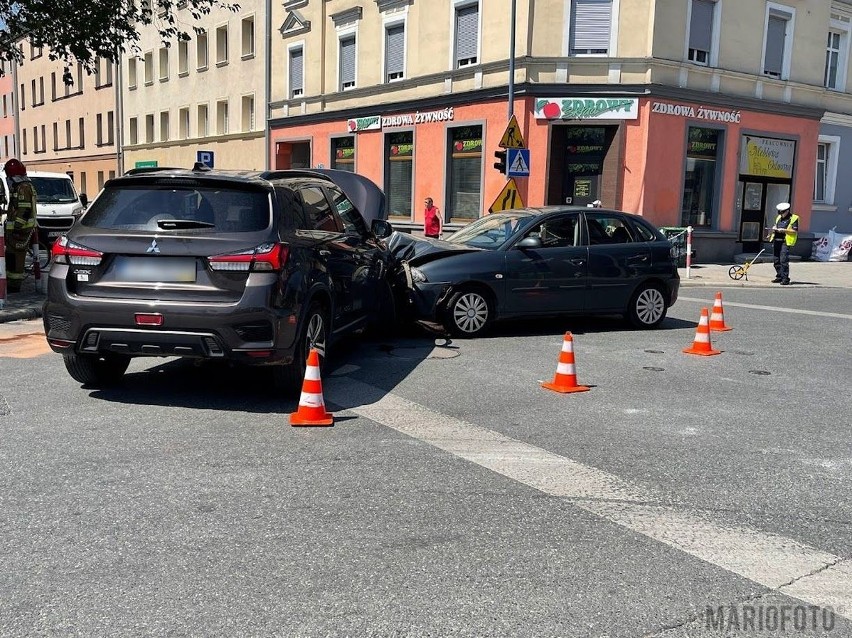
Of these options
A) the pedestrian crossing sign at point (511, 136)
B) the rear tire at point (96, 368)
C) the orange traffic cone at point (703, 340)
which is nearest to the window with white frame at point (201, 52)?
the pedestrian crossing sign at point (511, 136)

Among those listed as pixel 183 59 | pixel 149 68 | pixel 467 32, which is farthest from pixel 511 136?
pixel 149 68

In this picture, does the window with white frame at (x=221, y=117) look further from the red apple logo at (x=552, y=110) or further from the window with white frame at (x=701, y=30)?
the window with white frame at (x=701, y=30)

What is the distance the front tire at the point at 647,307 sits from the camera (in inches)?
430

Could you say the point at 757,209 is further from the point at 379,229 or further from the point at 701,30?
the point at 379,229

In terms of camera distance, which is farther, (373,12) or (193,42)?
(193,42)

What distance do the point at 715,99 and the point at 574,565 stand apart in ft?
72.0

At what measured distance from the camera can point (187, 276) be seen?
19.7 feet

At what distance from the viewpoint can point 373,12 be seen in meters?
27.3

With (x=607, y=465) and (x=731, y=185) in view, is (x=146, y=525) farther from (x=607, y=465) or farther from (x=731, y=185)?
(x=731, y=185)

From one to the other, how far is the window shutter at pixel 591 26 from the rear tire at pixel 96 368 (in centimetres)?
1810

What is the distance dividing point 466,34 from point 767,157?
31.4ft

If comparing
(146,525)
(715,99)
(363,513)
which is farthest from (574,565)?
(715,99)

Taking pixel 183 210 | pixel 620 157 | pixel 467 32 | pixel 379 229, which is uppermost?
pixel 467 32

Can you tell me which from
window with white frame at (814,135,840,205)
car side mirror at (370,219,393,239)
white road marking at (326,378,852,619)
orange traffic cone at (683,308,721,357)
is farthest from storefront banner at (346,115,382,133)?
white road marking at (326,378,852,619)
